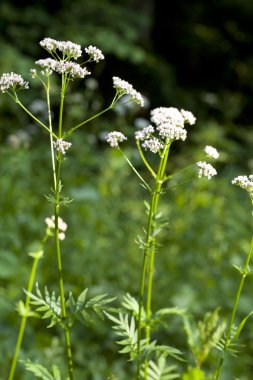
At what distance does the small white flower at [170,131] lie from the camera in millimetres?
1213

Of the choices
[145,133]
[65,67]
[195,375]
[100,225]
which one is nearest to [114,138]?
[145,133]

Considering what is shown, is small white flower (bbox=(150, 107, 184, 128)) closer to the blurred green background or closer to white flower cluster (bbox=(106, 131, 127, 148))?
white flower cluster (bbox=(106, 131, 127, 148))

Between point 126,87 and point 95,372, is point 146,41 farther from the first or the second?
point 126,87

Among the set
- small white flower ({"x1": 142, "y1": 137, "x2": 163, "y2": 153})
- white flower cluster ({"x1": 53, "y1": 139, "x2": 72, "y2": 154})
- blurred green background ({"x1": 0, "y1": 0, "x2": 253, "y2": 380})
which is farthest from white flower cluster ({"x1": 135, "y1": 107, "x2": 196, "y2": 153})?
blurred green background ({"x1": 0, "y1": 0, "x2": 253, "y2": 380})

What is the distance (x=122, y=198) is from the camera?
4145mm

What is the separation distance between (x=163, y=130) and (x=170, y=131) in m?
0.02

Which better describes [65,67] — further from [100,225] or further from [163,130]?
[100,225]

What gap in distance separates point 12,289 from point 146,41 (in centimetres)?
533

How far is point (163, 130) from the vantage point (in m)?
1.22

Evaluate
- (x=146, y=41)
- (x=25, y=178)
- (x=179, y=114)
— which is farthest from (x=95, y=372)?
(x=146, y=41)

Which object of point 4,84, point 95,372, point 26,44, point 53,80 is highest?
point 26,44

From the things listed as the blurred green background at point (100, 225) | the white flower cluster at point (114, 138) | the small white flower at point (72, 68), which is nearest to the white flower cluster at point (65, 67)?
the small white flower at point (72, 68)

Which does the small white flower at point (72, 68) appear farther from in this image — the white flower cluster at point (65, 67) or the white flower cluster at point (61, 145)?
the white flower cluster at point (61, 145)

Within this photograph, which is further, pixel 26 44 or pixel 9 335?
pixel 26 44
